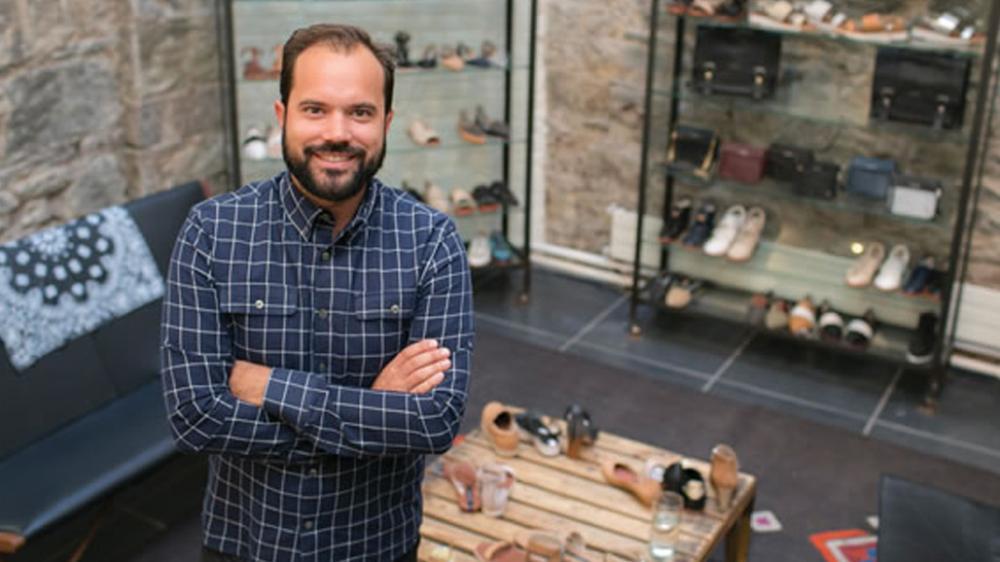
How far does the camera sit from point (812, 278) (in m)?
5.15

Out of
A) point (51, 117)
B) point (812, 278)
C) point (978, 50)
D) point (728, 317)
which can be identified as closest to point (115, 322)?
point (51, 117)

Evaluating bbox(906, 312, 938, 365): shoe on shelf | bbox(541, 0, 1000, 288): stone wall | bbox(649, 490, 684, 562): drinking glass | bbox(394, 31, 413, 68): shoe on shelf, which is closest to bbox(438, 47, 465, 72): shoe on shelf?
bbox(394, 31, 413, 68): shoe on shelf

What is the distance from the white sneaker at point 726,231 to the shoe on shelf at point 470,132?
1.17 metres

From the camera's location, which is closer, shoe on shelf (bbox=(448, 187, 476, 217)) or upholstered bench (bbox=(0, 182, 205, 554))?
upholstered bench (bbox=(0, 182, 205, 554))

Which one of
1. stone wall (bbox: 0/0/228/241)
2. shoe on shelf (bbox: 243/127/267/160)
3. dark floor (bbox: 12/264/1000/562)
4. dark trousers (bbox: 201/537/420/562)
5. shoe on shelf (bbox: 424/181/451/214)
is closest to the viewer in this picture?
dark trousers (bbox: 201/537/420/562)

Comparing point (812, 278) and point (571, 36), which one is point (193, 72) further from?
point (812, 278)

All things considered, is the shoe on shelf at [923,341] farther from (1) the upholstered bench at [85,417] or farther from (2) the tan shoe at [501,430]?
(1) the upholstered bench at [85,417]

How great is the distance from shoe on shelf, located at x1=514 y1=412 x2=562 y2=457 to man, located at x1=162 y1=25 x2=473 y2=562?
1.55 m

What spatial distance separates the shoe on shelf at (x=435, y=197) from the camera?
5.57 metres

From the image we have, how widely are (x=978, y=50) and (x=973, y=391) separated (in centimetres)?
143

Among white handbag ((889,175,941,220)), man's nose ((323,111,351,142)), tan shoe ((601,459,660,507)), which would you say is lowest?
tan shoe ((601,459,660,507))

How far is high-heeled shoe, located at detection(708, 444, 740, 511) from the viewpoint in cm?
336

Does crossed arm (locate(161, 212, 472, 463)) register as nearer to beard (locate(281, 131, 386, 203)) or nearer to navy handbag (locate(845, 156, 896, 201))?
beard (locate(281, 131, 386, 203))

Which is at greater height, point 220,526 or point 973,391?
point 220,526
